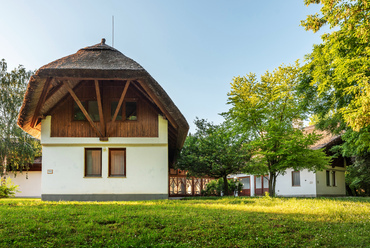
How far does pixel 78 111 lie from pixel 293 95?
12.9m

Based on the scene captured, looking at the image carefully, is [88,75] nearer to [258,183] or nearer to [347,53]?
[347,53]

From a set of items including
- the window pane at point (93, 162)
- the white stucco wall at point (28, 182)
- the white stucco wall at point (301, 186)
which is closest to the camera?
the window pane at point (93, 162)

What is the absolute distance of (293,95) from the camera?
21.2 m

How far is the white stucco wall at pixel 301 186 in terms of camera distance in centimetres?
2755

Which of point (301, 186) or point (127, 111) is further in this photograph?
point (301, 186)

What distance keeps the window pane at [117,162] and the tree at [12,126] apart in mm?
14874

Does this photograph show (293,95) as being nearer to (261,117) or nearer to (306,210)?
(261,117)

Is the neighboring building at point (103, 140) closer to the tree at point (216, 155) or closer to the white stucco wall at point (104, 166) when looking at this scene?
the white stucco wall at point (104, 166)

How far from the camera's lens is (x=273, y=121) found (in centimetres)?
1812

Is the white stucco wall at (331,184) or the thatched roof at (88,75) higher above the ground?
the thatched roof at (88,75)

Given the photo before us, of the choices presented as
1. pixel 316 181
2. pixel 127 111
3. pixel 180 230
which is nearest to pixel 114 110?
pixel 127 111

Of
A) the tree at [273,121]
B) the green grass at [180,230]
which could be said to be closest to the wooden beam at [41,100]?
the green grass at [180,230]

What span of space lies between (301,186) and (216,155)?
1160 centimetres

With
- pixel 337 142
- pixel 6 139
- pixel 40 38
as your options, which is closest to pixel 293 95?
pixel 337 142
